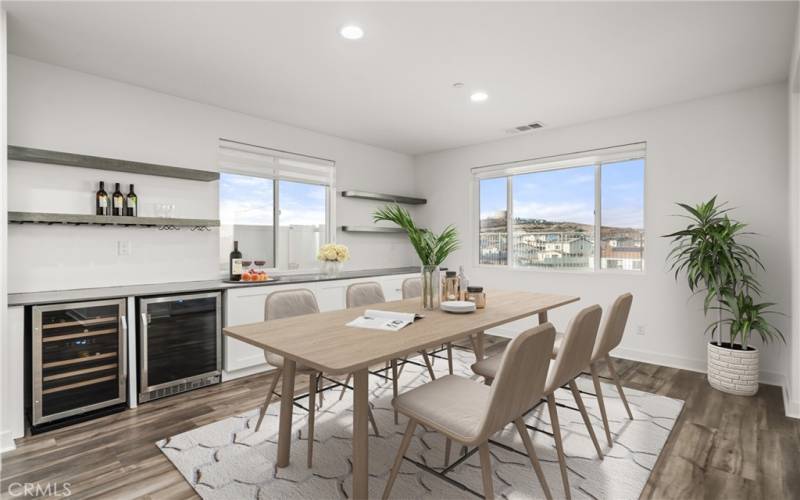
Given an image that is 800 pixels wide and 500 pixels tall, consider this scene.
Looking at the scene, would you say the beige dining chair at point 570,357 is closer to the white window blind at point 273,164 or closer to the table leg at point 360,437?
the table leg at point 360,437

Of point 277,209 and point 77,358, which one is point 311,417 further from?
point 277,209

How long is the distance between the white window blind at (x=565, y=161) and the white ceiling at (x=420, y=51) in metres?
0.44

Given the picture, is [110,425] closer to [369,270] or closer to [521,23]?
[369,270]

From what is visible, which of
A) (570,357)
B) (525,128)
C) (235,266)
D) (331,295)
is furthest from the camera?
(525,128)

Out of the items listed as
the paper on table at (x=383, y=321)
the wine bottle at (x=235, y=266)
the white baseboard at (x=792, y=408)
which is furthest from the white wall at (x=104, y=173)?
the white baseboard at (x=792, y=408)

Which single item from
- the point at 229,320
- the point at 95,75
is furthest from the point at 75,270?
the point at 95,75

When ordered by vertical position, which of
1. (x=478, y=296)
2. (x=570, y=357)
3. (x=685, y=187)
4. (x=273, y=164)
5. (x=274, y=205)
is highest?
(x=273, y=164)

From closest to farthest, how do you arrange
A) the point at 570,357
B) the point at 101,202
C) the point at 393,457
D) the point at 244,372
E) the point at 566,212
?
the point at 570,357
the point at 393,457
the point at 101,202
the point at 244,372
the point at 566,212

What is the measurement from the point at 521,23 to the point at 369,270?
3585 mm

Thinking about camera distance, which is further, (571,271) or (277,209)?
(571,271)

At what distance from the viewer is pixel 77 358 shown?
9.09 ft

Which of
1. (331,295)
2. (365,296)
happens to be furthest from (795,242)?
(331,295)

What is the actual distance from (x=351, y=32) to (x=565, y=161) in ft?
10.3

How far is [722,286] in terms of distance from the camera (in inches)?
134
